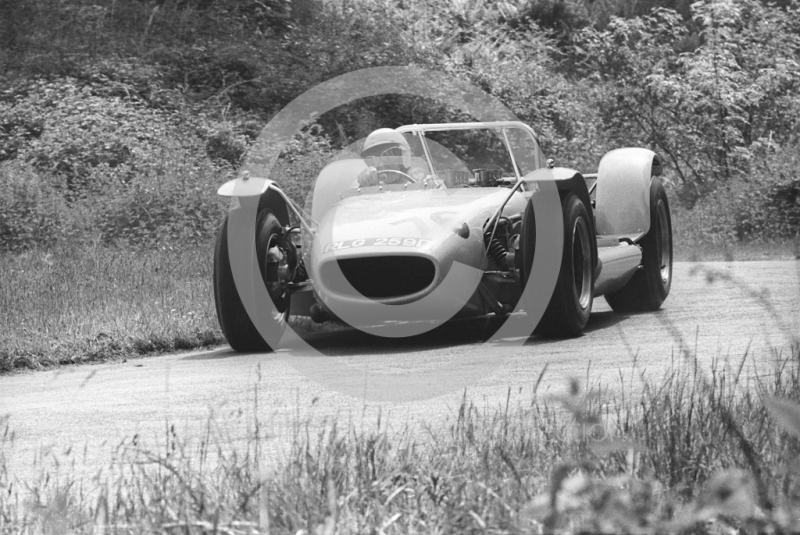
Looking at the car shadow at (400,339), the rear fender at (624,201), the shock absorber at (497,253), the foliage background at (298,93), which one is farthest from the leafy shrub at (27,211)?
the shock absorber at (497,253)

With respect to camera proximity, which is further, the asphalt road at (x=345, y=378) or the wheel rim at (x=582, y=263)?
the wheel rim at (x=582, y=263)

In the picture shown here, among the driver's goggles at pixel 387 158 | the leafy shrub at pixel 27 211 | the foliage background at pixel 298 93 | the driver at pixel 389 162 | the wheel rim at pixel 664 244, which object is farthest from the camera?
the foliage background at pixel 298 93

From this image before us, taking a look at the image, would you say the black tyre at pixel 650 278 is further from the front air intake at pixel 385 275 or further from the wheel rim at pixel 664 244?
the front air intake at pixel 385 275

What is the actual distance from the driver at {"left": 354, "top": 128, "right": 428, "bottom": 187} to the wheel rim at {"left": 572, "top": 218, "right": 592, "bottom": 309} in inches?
55.6

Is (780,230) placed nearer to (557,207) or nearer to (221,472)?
(557,207)

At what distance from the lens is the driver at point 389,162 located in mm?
8953

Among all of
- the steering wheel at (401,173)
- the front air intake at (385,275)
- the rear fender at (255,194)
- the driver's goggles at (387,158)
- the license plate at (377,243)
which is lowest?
the front air intake at (385,275)

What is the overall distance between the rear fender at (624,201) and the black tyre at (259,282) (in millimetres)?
2765

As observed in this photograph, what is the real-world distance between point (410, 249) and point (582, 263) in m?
1.43

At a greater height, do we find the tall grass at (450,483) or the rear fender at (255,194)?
the rear fender at (255,194)

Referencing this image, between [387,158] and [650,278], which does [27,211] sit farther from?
[650,278]

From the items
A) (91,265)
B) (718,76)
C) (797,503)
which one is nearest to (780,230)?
(718,76)

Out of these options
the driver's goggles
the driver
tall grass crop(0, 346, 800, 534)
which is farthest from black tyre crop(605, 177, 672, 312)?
tall grass crop(0, 346, 800, 534)

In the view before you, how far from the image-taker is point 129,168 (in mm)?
16781
